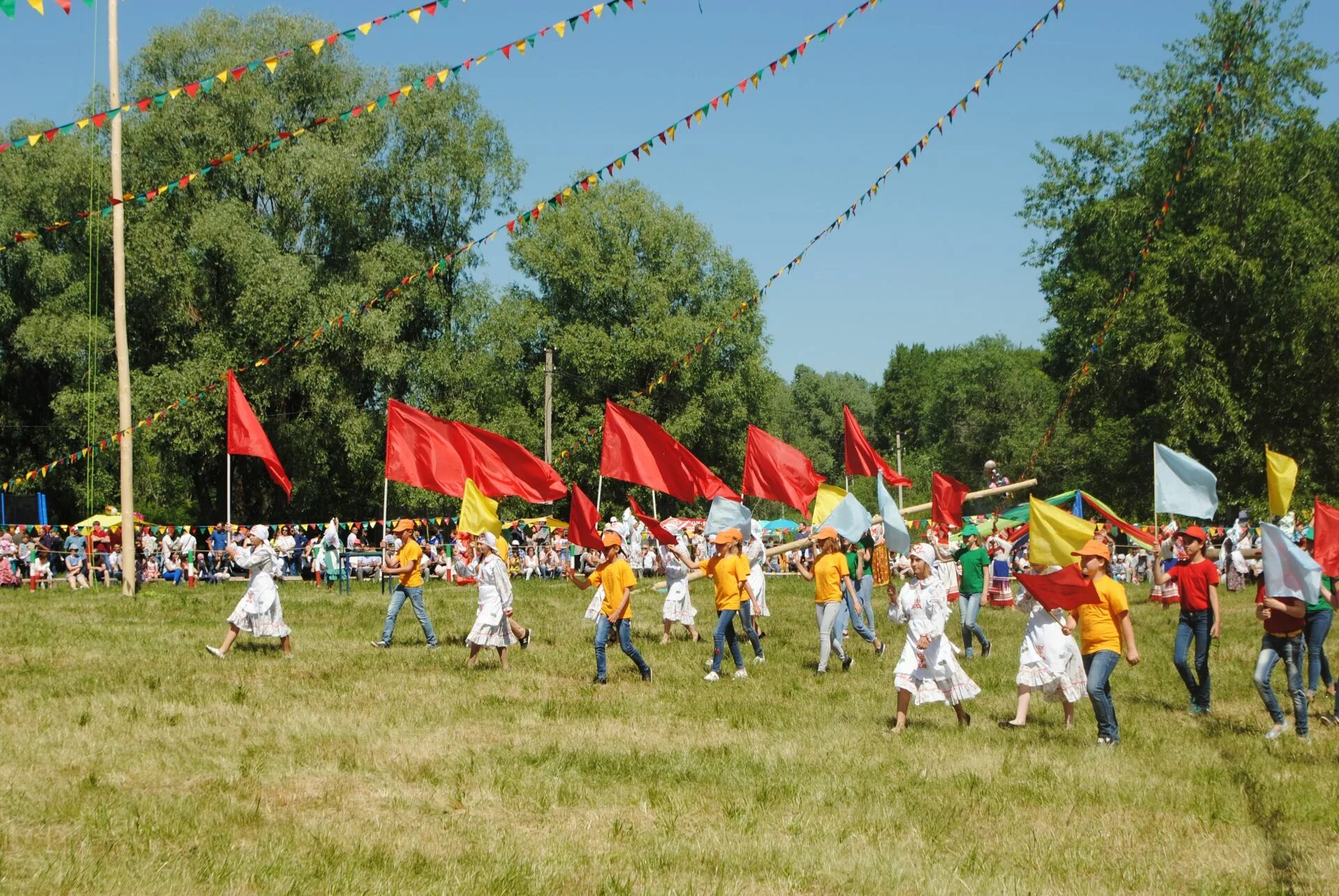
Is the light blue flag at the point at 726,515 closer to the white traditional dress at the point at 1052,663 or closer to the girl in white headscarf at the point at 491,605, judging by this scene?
the girl in white headscarf at the point at 491,605

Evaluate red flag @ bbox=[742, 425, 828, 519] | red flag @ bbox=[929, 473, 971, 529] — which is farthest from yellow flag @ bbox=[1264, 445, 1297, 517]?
red flag @ bbox=[929, 473, 971, 529]

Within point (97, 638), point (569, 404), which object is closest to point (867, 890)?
point (97, 638)

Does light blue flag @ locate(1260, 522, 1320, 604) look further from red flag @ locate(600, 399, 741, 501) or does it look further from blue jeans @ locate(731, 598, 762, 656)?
red flag @ locate(600, 399, 741, 501)

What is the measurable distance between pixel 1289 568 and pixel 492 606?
29.3ft

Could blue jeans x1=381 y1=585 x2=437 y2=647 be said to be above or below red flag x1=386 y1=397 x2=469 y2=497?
below

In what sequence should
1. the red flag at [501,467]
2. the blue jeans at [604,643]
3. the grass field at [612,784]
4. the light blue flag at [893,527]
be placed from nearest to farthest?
1. the grass field at [612,784]
2. the blue jeans at [604,643]
3. the light blue flag at [893,527]
4. the red flag at [501,467]

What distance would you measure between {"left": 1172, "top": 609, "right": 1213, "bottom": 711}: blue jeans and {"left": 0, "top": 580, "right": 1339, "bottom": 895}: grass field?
0.27 metres

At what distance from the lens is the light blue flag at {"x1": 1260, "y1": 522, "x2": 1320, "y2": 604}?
12.2 meters

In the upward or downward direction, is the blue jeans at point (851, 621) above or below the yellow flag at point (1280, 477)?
below

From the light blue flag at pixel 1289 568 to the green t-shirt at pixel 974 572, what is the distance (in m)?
6.24

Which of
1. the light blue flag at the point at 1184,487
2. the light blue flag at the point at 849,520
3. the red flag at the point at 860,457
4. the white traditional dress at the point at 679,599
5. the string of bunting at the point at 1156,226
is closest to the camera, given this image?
the string of bunting at the point at 1156,226

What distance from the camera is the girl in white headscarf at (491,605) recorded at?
1661 cm

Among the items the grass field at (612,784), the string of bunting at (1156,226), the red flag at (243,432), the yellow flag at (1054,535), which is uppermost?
the string of bunting at (1156,226)

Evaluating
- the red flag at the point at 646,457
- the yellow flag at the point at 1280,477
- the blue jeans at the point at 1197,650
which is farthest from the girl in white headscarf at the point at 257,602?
the yellow flag at the point at 1280,477
